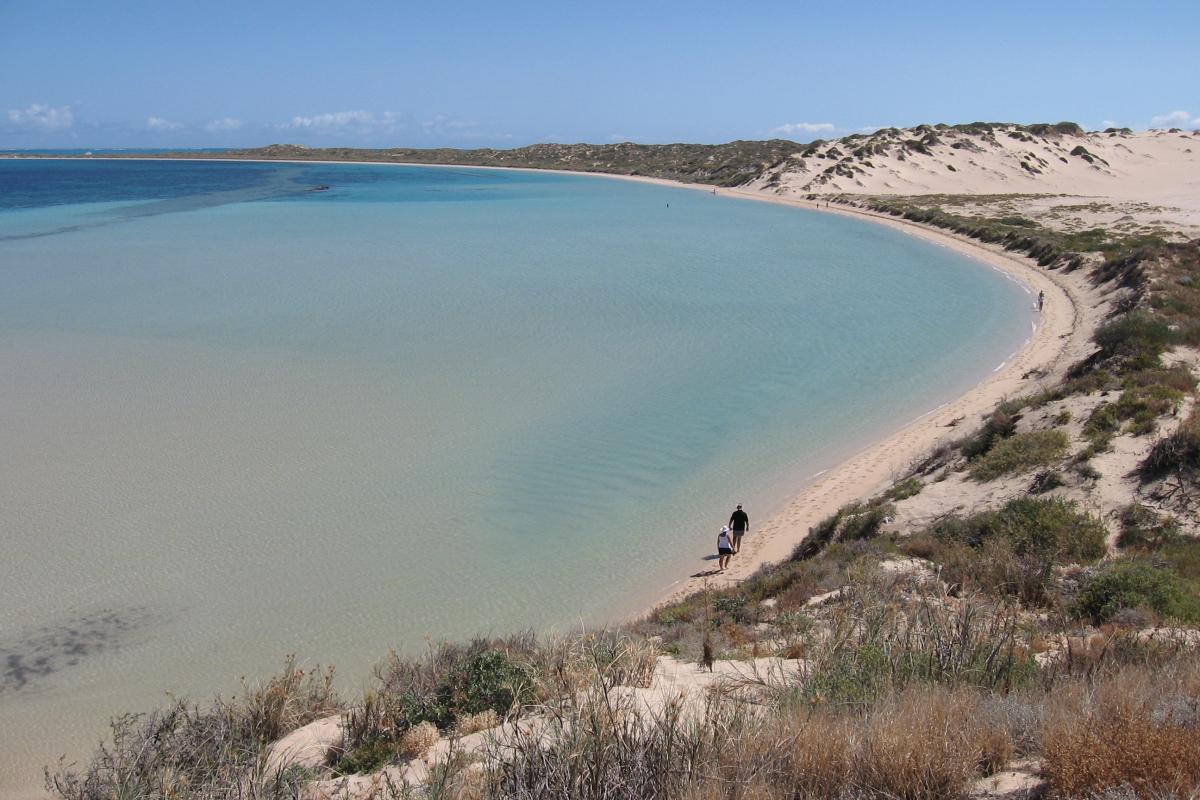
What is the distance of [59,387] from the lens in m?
20.8

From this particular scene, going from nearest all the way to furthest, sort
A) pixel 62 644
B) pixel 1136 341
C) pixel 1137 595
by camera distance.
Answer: pixel 1137 595 → pixel 62 644 → pixel 1136 341

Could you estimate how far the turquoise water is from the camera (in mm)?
11398

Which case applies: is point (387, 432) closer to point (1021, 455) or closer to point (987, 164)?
point (1021, 455)

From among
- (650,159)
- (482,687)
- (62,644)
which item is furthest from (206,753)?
(650,159)

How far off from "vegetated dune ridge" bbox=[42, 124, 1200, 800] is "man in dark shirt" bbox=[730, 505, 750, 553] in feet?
1.05

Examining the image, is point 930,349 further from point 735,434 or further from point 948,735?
point 948,735

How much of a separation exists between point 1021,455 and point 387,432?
12.4 metres

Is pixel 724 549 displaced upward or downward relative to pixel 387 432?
downward

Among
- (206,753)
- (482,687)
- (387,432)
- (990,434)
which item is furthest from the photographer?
(387,432)

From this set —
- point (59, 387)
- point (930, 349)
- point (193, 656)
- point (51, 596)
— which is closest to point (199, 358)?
point (59, 387)

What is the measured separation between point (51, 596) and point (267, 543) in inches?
117

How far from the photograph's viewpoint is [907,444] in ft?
57.7

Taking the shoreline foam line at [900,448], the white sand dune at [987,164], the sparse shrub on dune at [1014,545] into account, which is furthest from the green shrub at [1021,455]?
the white sand dune at [987,164]

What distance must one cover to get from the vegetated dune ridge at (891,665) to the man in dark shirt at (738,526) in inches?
12.6
